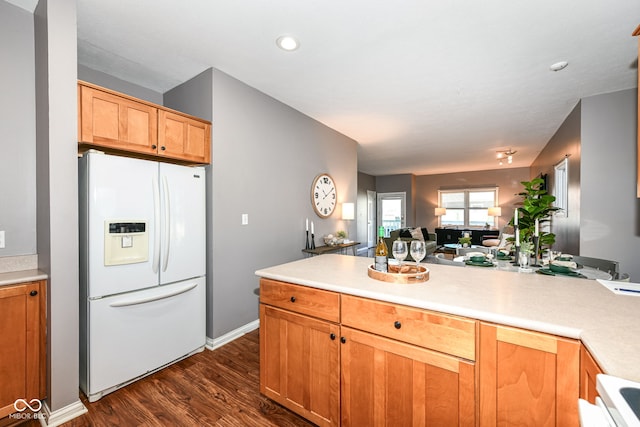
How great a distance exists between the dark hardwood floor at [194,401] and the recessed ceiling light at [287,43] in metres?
2.65

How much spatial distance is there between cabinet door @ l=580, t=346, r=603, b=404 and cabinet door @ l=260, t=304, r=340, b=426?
0.94 meters

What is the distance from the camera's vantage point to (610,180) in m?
3.09

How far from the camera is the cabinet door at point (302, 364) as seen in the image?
Answer: 1457 mm

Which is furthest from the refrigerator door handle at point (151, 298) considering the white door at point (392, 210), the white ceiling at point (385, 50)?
the white door at point (392, 210)

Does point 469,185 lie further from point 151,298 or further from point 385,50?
point 151,298

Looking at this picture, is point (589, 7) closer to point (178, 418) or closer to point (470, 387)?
point (470, 387)

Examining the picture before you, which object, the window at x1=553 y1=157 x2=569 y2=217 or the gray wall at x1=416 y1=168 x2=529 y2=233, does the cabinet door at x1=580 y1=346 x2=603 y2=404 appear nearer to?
the window at x1=553 y1=157 x2=569 y2=217

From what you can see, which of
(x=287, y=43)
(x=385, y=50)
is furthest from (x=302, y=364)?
(x=385, y=50)

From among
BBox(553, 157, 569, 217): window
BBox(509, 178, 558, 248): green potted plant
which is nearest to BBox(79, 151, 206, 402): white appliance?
BBox(509, 178, 558, 248): green potted plant

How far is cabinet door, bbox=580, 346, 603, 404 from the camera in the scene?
831mm

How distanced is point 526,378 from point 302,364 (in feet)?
3.47

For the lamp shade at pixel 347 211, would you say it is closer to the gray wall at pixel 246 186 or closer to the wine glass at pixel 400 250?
the gray wall at pixel 246 186

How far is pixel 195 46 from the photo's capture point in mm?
2277

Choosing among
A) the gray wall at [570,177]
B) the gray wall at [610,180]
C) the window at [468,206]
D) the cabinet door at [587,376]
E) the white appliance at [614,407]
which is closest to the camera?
the white appliance at [614,407]
